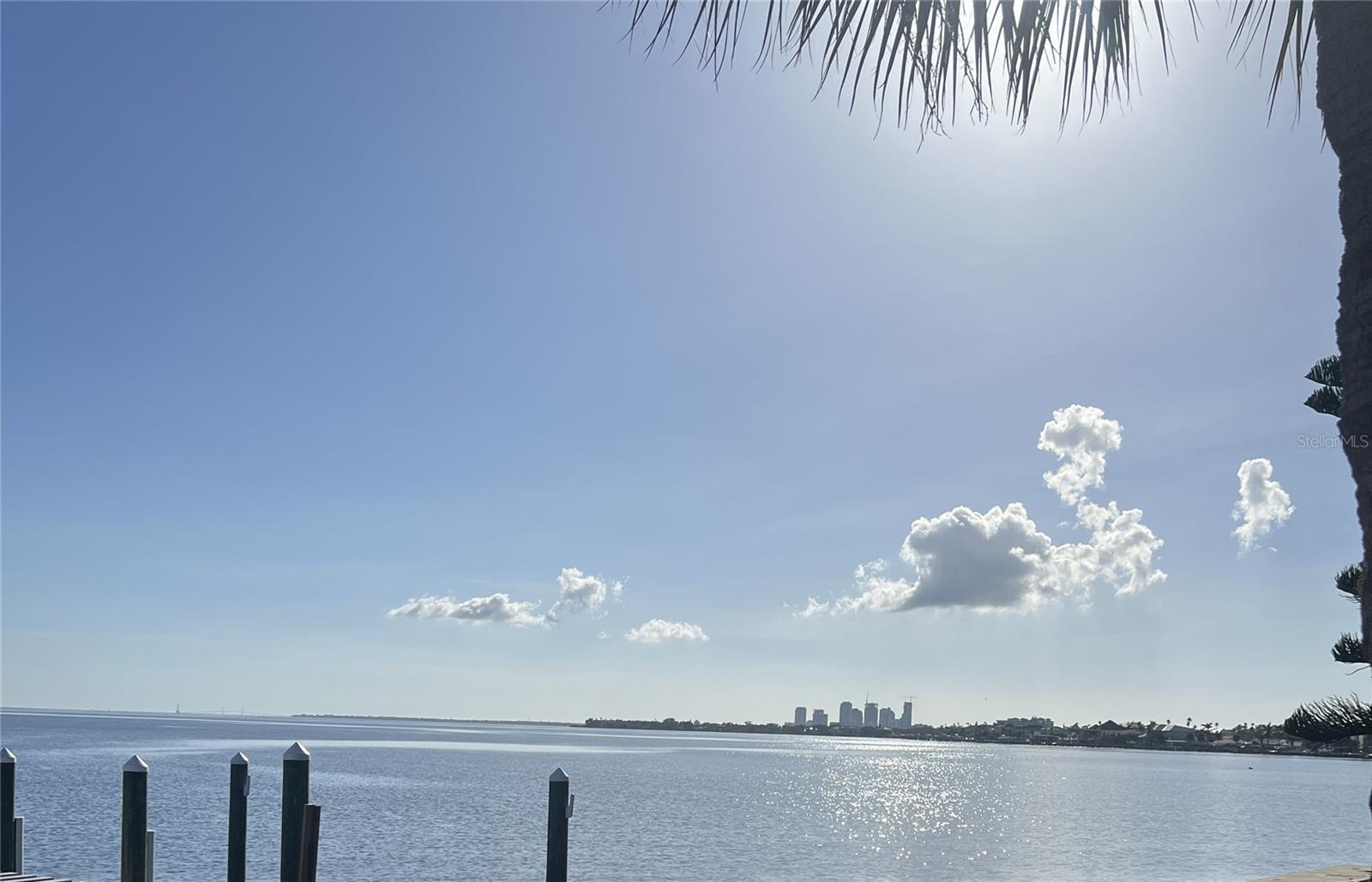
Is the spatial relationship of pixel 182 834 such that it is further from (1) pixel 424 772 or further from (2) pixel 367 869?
(1) pixel 424 772

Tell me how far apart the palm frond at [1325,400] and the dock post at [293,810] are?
11.9 metres

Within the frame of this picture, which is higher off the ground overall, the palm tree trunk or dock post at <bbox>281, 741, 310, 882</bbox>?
the palm tree trunk

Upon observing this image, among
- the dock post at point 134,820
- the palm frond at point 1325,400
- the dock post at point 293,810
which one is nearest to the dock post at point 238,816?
the dock post at point 134,820

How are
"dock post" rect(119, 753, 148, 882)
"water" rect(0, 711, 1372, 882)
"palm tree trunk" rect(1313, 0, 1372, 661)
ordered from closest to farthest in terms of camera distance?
"palm tree trunk" rect(1313, 0, 1372, 661)
"dock post" rect(119, 753, 148, 882)
"water" rect(0, 711, 1372, 882)

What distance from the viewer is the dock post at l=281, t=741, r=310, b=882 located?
1116 centimetres

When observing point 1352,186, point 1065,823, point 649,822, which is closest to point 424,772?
point 649,822

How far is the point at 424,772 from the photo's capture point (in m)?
84.7

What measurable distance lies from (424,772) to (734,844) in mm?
48402

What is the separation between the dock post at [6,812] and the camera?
15.1 metres

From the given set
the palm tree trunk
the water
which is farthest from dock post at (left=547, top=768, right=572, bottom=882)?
the water

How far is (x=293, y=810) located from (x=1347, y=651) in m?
12.0

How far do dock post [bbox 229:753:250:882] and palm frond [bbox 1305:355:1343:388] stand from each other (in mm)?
12808

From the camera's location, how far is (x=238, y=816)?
12688 millimetres

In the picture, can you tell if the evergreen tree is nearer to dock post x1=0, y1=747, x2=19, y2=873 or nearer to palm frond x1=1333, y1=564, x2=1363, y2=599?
palm frond x1=1333, y1=564, x2=1363, y2=599
